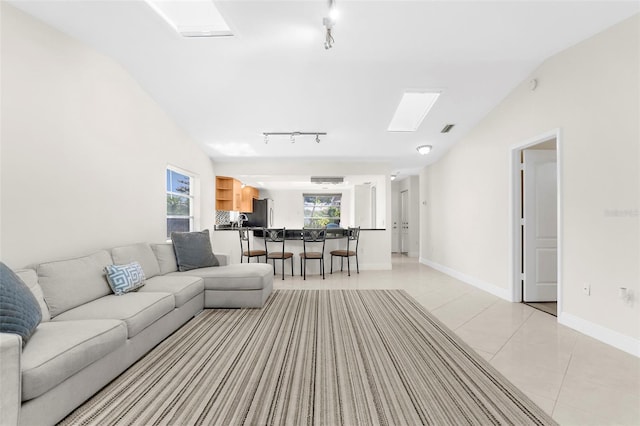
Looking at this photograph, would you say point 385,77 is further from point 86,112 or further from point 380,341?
point 86,112

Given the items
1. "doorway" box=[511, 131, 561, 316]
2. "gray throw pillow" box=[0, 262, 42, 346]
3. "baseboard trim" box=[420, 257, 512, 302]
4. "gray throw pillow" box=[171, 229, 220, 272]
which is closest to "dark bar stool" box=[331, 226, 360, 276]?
"baseboard trim" box=[420, 257, 512, 302]

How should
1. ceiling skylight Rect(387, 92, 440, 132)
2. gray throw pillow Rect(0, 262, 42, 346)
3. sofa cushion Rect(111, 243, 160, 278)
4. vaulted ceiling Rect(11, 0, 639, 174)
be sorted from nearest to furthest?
gray throw pillow Rect(0, 262, 42, 346) < vaulted ceiling Rect(11, 0, 639, 174) < sofa cushion Rect(111, 243, 160, 278) < ceiling skylight Rect(387, 92, 440, 132)

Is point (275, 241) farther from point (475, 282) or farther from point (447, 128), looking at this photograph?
point (447, 128)

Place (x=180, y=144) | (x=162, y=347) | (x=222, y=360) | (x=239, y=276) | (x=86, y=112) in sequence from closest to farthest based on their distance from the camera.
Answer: (x=222, y=360) < (x=162, y=347) < (x=86, y=112) < (x=239, y=276) < (x=180, y=144)

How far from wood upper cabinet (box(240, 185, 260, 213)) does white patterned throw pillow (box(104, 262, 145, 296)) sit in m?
5.10

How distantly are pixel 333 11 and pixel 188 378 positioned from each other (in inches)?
118

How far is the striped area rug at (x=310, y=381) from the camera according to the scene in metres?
1.59

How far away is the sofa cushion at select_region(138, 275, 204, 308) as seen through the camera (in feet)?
9.20

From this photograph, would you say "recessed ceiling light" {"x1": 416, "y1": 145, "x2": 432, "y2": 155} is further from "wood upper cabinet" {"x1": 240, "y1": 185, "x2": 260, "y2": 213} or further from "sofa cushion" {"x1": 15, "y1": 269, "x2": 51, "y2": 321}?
"sofa cushion" {"x1": 15, "y1": 269, "x2": 51, "y2": 321}

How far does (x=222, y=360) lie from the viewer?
2.22 m

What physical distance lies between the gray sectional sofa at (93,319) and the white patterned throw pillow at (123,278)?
58mm

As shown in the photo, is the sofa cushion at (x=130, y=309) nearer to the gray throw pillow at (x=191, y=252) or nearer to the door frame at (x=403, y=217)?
the gray throw pillow at (x=191, y=252)

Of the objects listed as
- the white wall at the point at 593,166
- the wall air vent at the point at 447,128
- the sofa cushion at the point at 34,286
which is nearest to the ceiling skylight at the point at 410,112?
the wall air vent at the point at 447,128

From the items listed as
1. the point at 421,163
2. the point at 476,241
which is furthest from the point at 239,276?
the point at 421,163
